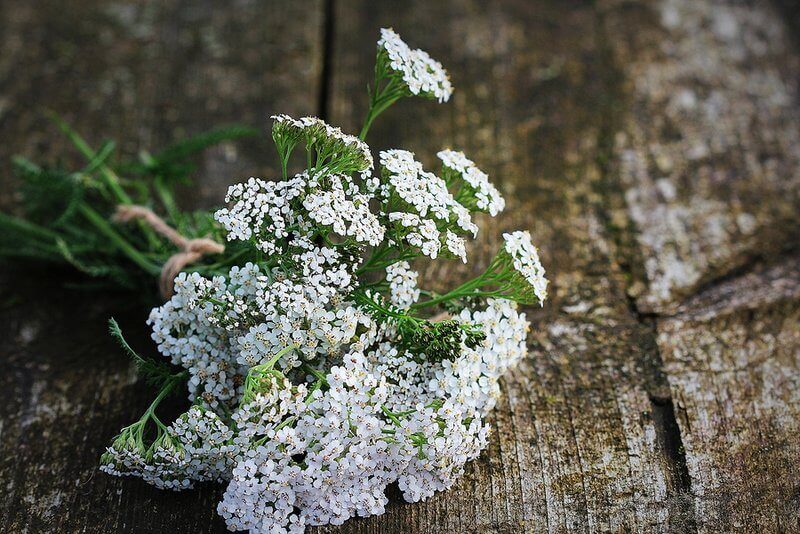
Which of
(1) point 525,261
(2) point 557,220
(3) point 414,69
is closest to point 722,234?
(2) point 557,220

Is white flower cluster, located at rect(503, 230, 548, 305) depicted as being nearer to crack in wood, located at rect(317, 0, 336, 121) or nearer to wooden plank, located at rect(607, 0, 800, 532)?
wooden plank, located at rect(607, 0, 800, 532)

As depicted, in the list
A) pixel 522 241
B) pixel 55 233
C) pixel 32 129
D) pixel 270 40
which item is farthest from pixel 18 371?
pixel 270 40

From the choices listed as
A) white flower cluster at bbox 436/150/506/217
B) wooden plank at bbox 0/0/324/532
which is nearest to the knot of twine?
wooden plank at bbox 0/0/324/532

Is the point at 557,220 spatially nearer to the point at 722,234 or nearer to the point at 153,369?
the point at 722,234

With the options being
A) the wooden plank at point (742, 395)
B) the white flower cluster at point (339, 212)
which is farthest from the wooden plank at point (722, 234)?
the white flower cluster at point (339, 212)

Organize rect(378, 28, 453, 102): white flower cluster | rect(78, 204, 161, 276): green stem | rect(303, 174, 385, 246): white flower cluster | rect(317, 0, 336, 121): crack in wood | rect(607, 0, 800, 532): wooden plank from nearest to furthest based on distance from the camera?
rect(303, 174, 385, 246): white flower cluster, rect(378, 28, 453, 102): white flower cluster, rect(607, 0, 800, 532): wooden plank, rect(78, 204, 161, 276): green stem, rect(317, 0, 336, 121): crack in wood

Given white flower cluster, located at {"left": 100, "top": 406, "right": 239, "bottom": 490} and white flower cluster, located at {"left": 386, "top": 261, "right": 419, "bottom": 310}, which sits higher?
white flower cluster, located at {"left": 386, "top": 261, "right": 419, "bottom": 310}

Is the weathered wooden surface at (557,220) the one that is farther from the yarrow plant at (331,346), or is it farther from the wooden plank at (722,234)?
the yarrow plant at (331,346)
